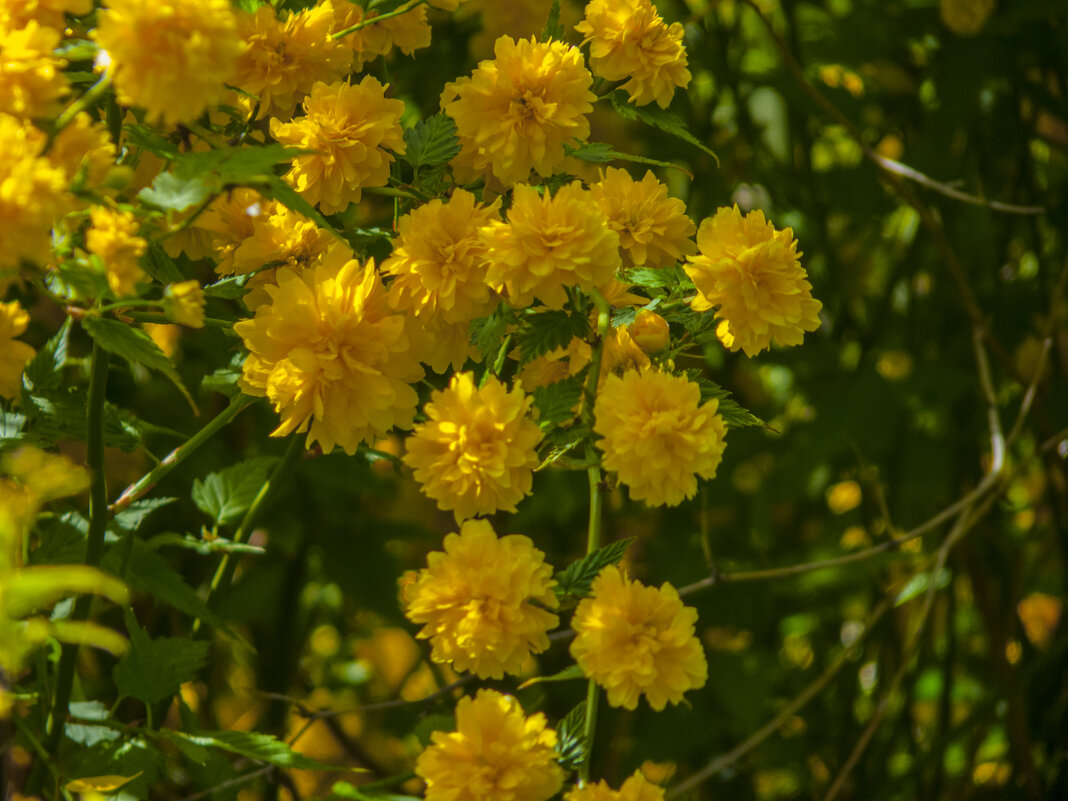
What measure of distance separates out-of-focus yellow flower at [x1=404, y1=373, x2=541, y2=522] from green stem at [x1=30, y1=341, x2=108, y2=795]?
0.55ft

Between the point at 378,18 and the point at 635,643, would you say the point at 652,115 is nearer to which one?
the point at 378,18

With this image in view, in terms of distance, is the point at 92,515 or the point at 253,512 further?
the point at 253,512

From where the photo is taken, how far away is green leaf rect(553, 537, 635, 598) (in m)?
0.56

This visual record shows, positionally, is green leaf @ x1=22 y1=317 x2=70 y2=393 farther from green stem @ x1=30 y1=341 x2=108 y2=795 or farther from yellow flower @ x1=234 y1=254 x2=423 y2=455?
yellow flower @ x1=234 y1=254 x2=423 y2=455

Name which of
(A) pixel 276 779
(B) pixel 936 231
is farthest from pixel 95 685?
(B) pixel 936 231

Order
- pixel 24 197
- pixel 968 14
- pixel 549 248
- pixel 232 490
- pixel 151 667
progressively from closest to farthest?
pixel 24 197 → pixel 549 248 → pixel 151 667 → pixel 232 490 → pixel 968 14

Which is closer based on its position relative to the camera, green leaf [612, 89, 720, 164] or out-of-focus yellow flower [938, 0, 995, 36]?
green leaf [612, 89, 720, 164]

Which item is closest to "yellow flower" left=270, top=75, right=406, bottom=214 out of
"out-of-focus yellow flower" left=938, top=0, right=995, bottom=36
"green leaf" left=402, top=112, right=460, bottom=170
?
"green leaf" left=402, top=112, right=460, bottom=170

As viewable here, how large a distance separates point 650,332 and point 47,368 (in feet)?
1.21

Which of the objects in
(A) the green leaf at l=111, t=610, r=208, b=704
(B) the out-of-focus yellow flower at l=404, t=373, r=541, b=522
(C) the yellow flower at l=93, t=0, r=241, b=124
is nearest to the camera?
(C) the yellow flower at l=93, t=0, r=241, b=124

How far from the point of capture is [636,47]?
0.61m

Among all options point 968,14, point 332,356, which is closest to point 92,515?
point 332,356

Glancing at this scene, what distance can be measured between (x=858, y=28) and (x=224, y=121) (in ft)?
2.60

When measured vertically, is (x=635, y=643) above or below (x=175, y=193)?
below
